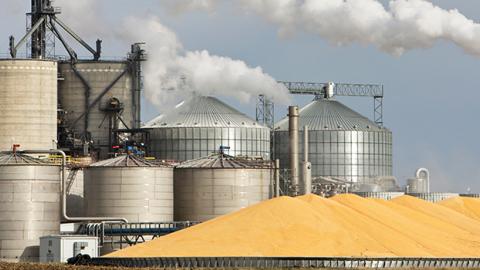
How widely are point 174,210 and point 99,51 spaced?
2680 cm

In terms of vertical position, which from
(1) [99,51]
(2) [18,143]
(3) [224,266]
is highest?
(1) [99,51]

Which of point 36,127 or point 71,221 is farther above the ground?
point 36,127

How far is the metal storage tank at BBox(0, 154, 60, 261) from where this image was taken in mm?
106500

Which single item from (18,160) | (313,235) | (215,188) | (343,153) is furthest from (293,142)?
(313,235)

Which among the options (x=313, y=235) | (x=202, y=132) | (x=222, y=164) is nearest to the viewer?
(x=313, y=235)

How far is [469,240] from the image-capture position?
105 m

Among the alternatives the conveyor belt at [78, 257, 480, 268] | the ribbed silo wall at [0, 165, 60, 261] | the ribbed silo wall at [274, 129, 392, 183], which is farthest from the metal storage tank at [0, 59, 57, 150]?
the conveyor belt at [78, 257, 480, 268]

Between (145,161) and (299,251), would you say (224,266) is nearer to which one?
(299,251)

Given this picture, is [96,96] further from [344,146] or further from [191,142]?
[344,146]

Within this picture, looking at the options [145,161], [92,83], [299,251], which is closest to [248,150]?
[92,83]

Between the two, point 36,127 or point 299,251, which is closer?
point 299,251

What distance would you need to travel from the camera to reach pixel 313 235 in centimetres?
9488

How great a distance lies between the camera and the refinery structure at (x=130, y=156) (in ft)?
358

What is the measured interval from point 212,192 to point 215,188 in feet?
1.44
